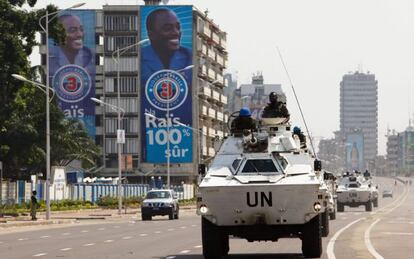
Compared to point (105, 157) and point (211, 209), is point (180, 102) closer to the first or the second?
point (105, 157)

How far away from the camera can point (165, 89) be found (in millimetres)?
132875

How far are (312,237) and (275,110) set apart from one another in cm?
402

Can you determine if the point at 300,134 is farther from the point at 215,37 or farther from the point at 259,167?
the point at 215,37

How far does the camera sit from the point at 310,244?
2186 cm

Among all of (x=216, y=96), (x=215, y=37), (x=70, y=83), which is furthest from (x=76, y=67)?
(x=216, y=96)

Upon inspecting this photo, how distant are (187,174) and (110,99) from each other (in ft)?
43.4

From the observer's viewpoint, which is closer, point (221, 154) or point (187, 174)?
point (221, 154)

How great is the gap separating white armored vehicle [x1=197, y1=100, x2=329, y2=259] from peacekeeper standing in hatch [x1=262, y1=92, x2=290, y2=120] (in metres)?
2.32

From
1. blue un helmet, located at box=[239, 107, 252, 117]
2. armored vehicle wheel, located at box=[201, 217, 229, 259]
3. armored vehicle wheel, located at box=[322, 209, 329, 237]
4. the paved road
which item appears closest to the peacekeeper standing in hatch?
blue un helmet, located at box=[239, 107, 252, 117]

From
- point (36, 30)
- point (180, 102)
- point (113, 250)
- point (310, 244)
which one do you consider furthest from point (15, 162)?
point (310, 244)

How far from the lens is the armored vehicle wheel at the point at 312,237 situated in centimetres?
2173

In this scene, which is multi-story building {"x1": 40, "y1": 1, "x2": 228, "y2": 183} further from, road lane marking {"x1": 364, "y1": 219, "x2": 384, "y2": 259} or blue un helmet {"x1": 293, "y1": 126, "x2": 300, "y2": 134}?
blue un helmet {"x1": 293, "y1": 126, "x2": 300, "y2": 134}

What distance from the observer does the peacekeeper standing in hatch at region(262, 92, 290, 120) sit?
24.9 meters

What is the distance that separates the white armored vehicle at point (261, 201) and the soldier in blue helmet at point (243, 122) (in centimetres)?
132
